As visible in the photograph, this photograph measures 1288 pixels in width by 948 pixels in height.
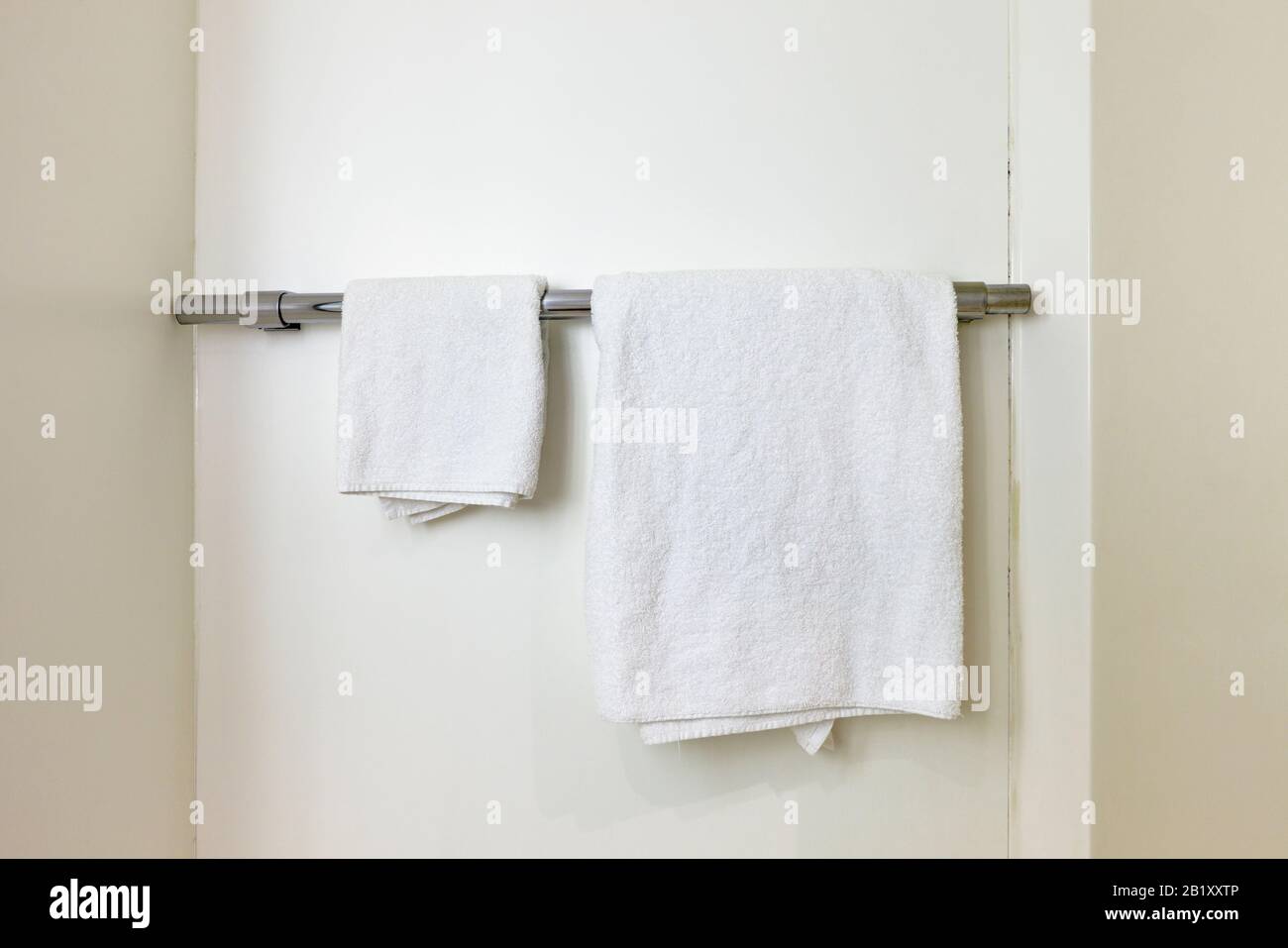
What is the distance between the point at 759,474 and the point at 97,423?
1.80 ft

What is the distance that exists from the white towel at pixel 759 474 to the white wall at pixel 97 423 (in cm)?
40

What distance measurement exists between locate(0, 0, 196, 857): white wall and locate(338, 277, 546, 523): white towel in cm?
19

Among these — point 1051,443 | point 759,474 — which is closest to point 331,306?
point 759,474

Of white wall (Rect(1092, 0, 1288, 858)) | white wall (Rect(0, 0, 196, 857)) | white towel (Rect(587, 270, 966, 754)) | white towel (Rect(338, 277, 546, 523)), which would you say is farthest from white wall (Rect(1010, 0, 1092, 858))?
white wall (Rect(0, 0, 196, 857))

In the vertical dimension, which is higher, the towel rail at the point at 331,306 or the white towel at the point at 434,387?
the towel rail at the point at 331,306

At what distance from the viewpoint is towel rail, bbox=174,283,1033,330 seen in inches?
28.0

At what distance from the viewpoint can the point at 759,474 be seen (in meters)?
0.69

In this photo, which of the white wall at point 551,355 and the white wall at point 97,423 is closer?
the white wall at point 97,423

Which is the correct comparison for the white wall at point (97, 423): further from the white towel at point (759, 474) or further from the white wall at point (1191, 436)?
the white wall at point (1191, 436)

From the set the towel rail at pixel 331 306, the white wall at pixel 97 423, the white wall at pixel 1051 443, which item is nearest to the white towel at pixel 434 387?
the towel rail at pixel 331 306

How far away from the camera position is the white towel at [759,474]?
2.26 feet

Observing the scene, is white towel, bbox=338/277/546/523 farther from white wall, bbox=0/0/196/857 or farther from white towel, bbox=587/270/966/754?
white wall, bbox=0/0/196/857

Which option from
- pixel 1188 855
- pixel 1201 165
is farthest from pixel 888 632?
pixel 1201 165
